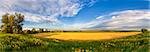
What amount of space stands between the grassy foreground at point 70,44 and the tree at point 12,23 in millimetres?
75

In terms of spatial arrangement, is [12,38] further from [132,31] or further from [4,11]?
[132,31]

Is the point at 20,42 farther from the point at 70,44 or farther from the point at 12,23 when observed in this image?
the point at 70,44

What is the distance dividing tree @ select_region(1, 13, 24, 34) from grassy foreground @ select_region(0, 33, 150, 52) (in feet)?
0.25

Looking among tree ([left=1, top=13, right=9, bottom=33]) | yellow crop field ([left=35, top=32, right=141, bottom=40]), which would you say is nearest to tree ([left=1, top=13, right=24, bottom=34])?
tree ([left=1, top=13, right=9, bottom=33])

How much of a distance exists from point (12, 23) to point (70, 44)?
0.89 meters

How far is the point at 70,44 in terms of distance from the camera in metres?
9.08

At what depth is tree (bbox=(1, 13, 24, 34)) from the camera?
912cm

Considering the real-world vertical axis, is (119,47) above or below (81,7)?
below

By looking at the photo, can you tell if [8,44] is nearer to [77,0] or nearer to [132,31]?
[77,0]

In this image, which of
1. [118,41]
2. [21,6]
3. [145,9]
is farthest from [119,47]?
[21,6]

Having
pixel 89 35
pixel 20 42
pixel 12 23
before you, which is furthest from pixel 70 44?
pixel 12 23

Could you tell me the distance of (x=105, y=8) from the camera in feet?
29.8

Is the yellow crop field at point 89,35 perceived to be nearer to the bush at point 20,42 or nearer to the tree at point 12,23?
the bush at point 20,42

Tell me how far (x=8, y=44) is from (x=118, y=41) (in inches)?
61.3
